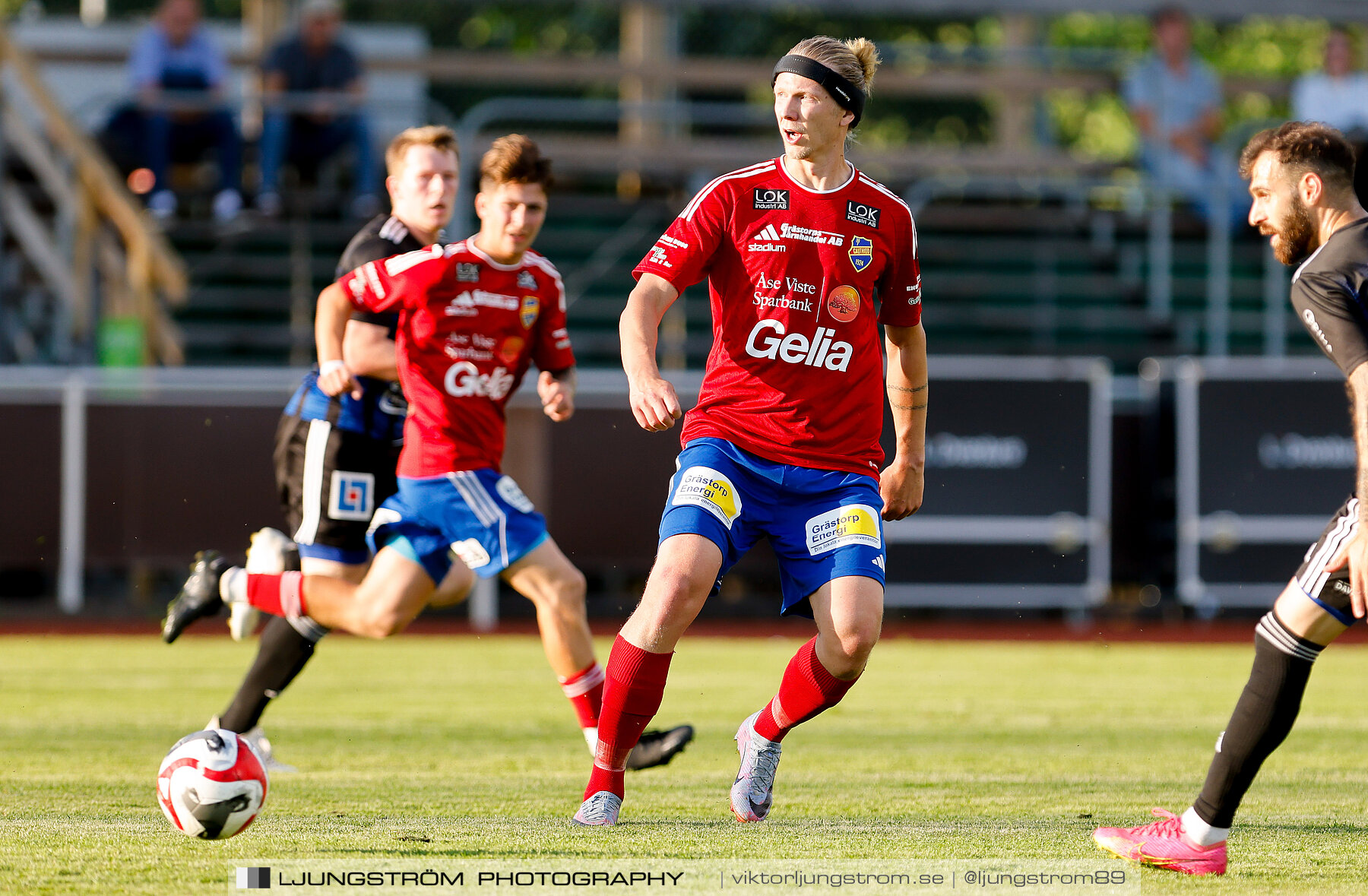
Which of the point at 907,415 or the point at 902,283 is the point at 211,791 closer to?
the point at 907,415

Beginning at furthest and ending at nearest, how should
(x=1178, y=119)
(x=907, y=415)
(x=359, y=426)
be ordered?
1. (x=1178, y=119)
2. (x=359, y=426)
3. (x=907, y=415)

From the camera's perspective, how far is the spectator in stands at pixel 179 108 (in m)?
16.1

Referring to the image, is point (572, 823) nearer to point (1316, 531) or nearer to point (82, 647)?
point (82, 647)

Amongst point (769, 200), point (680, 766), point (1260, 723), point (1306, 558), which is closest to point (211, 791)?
point (769, 200)

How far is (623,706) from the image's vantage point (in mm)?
5137

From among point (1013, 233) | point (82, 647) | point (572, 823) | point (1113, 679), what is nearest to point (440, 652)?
point (82, 647)

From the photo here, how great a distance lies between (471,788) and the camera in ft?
19.3

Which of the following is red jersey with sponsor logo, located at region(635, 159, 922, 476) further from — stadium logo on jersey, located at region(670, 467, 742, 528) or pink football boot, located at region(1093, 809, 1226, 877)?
pink football boot, located at region(1093, 809, 1226, 877)

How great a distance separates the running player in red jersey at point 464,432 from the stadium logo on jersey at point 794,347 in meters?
1.30

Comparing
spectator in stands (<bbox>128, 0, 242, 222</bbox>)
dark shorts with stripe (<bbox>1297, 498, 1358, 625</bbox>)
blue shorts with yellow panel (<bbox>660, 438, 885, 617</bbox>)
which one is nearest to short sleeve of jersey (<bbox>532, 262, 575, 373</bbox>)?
blue shorts with yellow panel (<bbox>660, 438, 885, 617</bbox>)

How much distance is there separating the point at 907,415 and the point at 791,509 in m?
0.57

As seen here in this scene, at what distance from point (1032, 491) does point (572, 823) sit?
30.0ft

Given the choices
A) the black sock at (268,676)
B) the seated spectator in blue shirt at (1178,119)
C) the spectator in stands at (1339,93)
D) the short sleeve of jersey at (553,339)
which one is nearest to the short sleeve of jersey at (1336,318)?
the short sleeve of jersey at (553,339)

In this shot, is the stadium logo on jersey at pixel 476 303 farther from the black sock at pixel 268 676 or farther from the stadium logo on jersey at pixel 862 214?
the stadium logo on jersey at pixel 862 214
